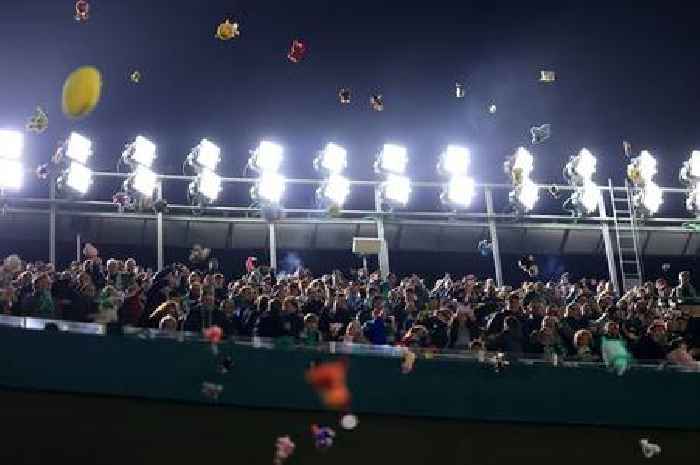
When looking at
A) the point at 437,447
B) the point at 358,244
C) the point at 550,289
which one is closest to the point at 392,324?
the point at 437,447

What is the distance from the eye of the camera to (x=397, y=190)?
2316 centimetres

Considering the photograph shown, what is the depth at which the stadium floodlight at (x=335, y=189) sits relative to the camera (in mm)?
22625

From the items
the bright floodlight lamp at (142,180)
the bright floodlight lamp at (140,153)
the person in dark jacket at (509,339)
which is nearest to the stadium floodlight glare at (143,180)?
the bright floodlight lamp at (142,180)

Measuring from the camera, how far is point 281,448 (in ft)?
38.9

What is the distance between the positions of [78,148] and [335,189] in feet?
20.4

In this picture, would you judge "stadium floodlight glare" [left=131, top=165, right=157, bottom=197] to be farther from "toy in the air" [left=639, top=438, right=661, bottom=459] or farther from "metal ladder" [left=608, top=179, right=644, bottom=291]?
"toy in the air" [left=639, top=438, right=661, bottom=459]

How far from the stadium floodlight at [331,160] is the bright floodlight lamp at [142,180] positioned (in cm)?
411

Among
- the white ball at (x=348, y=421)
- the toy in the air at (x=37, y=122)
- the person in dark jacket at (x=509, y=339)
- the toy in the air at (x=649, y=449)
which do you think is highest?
the toy in the air at (x=37, y=122)

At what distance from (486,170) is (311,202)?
5.64m

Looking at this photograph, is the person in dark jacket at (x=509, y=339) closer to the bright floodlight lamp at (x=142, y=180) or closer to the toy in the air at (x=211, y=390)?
the toy in the air at (x=211, y=390)

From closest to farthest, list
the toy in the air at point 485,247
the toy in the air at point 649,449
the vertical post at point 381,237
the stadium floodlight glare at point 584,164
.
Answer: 1. the toy in the air at point 649,449
2. the vertical post at point 381,237
3. the toy in the air at point 485,247
4. the stadium floodlight glare at point 584,164

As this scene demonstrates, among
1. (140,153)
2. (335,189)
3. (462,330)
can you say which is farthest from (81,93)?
(335,189)

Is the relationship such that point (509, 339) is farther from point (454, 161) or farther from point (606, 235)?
point (606, 235)

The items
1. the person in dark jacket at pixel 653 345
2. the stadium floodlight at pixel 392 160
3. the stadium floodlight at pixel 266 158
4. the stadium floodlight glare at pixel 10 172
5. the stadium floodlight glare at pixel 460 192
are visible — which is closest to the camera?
the person in dark jacket at pixel 653 345
